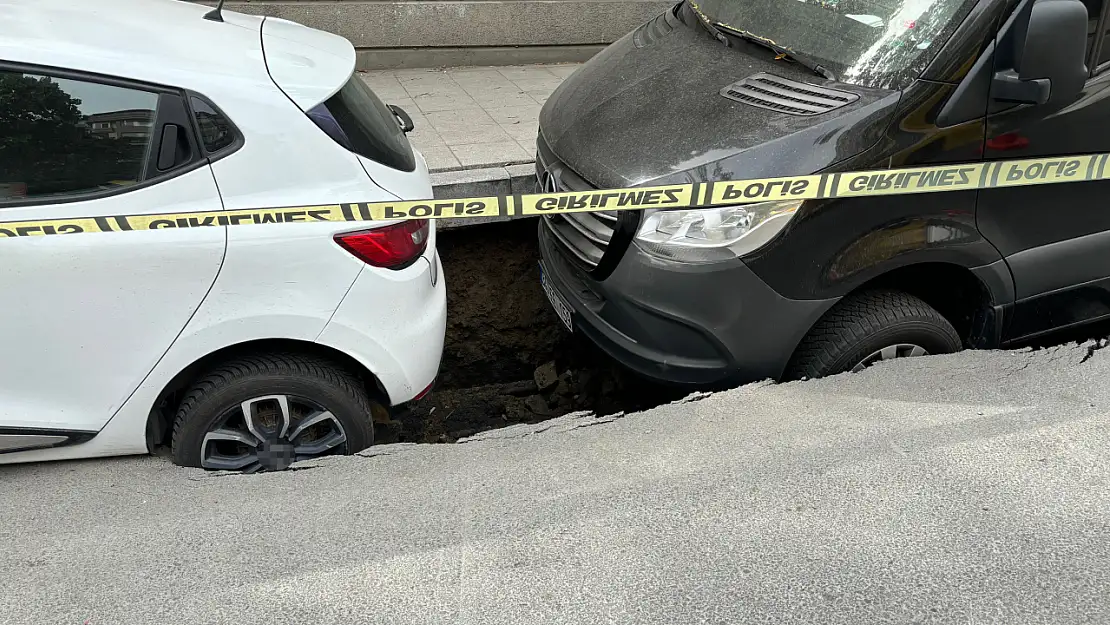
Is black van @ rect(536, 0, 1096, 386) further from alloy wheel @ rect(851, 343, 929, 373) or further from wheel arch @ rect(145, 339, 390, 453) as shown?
wheel arch @ rect(145, 339, 390, 453)

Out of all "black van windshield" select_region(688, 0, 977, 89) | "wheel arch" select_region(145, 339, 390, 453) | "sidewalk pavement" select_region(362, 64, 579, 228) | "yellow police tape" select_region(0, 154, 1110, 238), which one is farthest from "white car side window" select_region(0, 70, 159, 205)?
"black van windshield" select_region(688, 0, 977, 89)

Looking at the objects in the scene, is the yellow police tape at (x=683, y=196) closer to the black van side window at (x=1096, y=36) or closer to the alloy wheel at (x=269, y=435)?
the black van side window at (x=1096, y=36)

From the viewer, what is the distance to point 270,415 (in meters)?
2.96

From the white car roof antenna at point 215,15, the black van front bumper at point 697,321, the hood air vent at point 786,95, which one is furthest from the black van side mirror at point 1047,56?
the white car roof antenna at point 215,15

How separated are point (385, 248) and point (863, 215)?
1.72 meters

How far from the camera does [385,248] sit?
2.76m

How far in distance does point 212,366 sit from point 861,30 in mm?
2801

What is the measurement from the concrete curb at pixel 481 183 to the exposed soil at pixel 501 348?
0.19m

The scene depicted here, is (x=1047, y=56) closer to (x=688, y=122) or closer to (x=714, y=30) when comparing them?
(x=688, y=122)

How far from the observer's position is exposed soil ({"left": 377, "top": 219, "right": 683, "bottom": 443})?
4336 mm

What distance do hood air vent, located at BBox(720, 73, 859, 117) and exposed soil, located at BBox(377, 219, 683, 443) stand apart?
5.22 ft

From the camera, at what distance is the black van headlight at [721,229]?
9.57ft

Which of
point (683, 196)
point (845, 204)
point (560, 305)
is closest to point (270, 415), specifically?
point (560, 305)

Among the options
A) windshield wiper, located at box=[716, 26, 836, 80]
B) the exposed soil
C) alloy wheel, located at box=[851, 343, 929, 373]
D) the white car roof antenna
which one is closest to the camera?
the white car roof antenna
